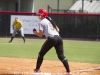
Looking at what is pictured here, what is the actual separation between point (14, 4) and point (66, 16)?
15950 millimetres

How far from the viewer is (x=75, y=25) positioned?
3081 cm

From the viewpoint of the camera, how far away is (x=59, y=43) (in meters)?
9.18

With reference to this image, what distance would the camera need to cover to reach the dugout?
1190 inches

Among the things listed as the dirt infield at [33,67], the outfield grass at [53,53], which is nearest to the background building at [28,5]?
the outfield grass at [53,53]

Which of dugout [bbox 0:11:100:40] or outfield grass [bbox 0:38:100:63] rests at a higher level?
dugout [bbox 0:11:100:40]

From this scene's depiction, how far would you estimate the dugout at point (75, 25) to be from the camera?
1190 inches

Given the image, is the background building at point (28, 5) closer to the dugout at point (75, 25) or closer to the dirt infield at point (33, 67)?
the dugout at point (75, 25)

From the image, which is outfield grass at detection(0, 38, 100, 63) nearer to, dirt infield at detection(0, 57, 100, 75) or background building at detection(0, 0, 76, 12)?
dirt infield at detection(0, 57, 100, 75)

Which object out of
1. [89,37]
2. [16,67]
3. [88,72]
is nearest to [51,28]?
[88,72]

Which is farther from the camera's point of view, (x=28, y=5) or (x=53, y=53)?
(x=28, y=5)

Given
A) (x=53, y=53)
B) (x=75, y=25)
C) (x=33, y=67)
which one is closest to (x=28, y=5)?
(x=75, y=25)

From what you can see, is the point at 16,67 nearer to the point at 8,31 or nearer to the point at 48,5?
the point at 8,31

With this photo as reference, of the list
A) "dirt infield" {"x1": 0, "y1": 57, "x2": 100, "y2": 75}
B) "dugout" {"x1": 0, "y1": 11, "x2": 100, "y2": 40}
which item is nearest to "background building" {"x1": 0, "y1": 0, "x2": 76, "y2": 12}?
"dugout" {"x1": 0, "y1": 11, "x2": 100, "y2": 40}

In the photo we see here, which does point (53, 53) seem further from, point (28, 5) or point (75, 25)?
point (28, 5)
